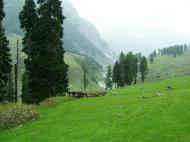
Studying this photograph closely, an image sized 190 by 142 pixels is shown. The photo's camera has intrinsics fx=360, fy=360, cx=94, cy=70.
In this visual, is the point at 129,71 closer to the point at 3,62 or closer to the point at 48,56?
the point at 48,56

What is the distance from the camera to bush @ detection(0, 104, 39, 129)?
43.3 meters

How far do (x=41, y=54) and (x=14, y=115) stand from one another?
1168 inches

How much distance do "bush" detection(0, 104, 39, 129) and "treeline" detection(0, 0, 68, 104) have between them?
22509mm

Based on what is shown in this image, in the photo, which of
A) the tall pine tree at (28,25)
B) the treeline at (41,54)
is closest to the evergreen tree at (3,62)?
the treeline at (41,54)

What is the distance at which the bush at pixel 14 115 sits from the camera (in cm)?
4331

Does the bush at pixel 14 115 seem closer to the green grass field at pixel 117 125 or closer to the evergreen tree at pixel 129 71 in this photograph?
the green grass field at pixel 117 125

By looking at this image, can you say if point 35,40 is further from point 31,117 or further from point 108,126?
point 108,126

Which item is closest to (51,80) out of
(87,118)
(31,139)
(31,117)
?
(31,117)

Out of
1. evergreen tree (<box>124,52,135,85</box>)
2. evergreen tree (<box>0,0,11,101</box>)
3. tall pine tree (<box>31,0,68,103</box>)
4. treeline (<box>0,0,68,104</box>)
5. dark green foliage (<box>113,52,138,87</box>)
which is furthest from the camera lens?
dark green foliage (<box>113,52,138,87</box>)

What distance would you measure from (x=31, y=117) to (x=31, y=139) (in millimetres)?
13364

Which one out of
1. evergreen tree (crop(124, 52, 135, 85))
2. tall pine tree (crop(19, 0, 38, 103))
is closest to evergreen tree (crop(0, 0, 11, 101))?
tall pine tree (crop(19, 0, 38, 103))

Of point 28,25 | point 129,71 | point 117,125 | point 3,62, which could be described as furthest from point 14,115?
point 129,71

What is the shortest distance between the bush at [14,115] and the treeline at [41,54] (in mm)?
22509

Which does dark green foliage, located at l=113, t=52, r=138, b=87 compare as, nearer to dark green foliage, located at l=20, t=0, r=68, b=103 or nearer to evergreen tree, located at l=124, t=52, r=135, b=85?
evergreen tree, located at l=124, t=52, r=135, b=85
